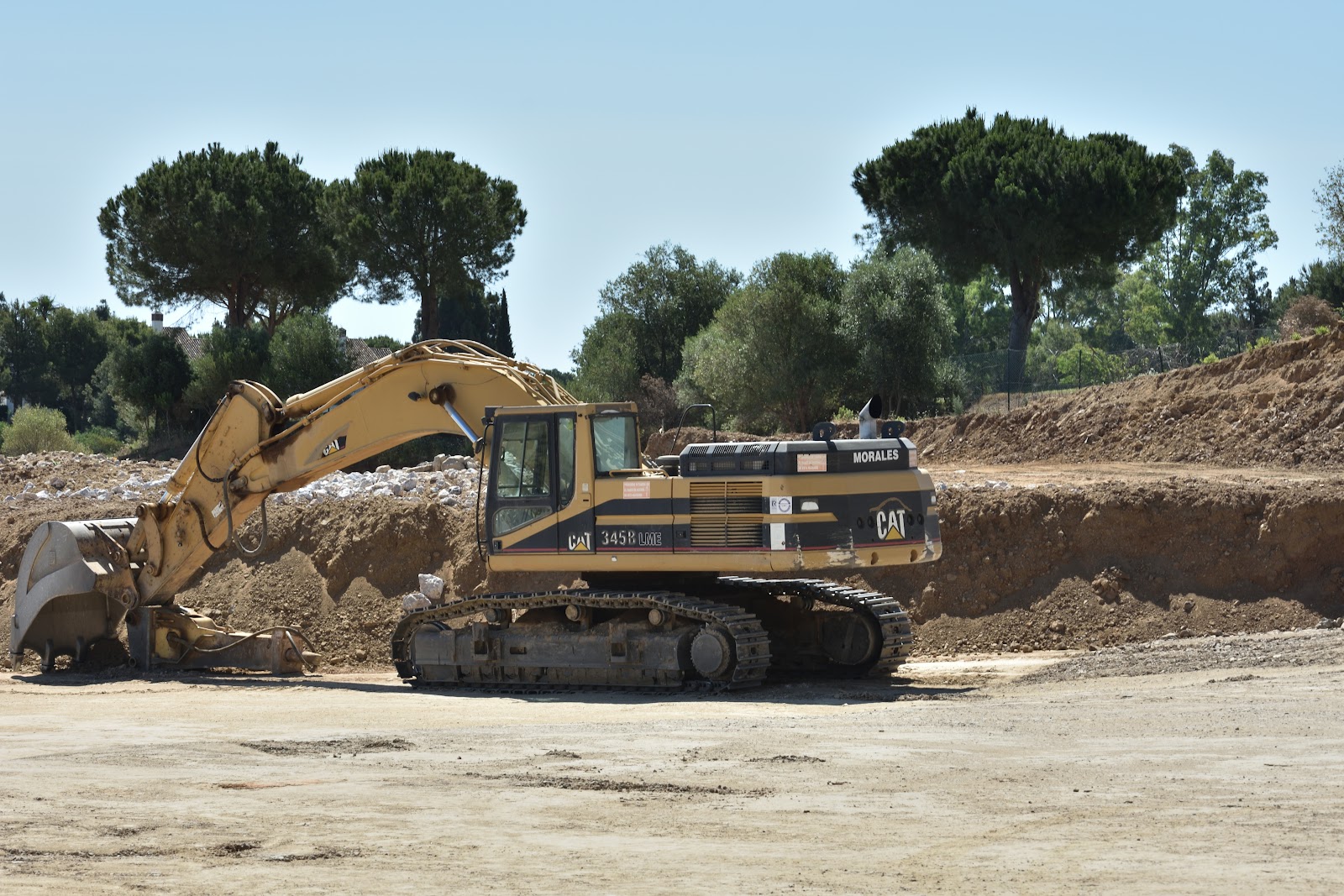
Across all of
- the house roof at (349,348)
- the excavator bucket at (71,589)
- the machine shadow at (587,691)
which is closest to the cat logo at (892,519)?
the machine shadow at (587,691)

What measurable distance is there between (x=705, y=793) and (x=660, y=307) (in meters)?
49.6

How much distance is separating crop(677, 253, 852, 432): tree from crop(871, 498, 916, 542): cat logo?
28237 millimetres

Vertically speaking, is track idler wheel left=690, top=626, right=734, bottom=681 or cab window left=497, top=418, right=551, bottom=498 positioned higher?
cab window left=497, top=418, right=551, bottom=498

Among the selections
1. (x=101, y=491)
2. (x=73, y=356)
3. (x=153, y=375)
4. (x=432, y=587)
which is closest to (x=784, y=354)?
(x=101, y=491)

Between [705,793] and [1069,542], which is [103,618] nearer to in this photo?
[705,793]

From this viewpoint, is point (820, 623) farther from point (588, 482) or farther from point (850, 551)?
point (588, 482)

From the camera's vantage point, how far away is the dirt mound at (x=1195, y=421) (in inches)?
1056

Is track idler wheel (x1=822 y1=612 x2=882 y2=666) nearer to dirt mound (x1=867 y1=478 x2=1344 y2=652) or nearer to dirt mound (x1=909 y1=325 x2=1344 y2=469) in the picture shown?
dirt mound (x1=867 y1=478 x2=1344 y2=652)

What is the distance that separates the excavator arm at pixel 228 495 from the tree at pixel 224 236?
36.1 metres

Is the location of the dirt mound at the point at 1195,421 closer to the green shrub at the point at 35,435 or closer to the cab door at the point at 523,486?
the cab door at the point at 523,486

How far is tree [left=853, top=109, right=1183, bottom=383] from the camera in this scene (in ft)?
144

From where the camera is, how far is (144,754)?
35.4 ft

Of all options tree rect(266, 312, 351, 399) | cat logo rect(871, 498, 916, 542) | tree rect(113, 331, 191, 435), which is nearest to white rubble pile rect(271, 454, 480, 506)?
cat logo rect(871, 498, 916, 542)

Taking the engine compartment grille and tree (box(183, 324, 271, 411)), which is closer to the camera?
the engine compartment grille
